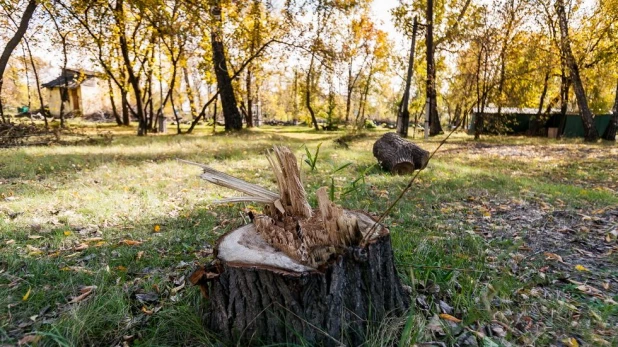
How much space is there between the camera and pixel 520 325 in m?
2.05

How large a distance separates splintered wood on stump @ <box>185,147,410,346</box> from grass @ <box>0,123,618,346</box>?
0.14 meters

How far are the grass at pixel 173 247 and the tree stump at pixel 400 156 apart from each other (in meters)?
0.32

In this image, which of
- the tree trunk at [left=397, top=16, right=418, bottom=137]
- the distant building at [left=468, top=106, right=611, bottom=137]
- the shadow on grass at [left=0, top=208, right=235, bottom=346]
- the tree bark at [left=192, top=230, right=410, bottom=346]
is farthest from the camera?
the distant building at [left=468, top=106, right=611, bottom=137]

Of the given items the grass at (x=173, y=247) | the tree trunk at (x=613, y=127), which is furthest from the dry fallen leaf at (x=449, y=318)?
the tree trunk at (x=613, y=127)

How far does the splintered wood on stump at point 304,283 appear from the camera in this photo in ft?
5.51

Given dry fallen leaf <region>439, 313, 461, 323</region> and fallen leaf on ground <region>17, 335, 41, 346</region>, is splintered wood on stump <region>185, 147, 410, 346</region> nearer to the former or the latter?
dry fallen leaf <region>439, 313, 461, 323</region>

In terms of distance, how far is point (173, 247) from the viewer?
3.05 m

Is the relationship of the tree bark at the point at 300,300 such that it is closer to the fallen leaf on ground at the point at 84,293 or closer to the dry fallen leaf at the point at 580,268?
the fallen leaf on ground at the point at 84,293

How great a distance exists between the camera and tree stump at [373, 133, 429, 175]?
669cm

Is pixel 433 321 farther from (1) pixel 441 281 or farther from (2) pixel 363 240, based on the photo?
(2) pixel 363 240

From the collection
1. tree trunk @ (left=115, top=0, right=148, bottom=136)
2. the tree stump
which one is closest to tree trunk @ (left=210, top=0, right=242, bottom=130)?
tree trunk @ (left=115, top=0, right=148, bottom=136)

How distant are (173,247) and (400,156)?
478 cm

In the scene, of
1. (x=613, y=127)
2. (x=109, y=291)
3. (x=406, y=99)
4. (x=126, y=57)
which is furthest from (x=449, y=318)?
(x=613, y=127)

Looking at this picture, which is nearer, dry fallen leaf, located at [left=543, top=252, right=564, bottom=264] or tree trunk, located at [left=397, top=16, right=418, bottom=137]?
dry fallen leaf, located at [left=543, top=252, right=564, bottom=264]
